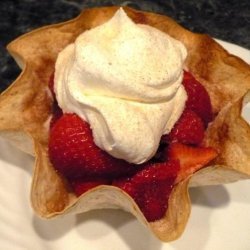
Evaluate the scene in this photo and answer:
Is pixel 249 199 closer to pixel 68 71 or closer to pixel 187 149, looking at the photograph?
pixel 187 149

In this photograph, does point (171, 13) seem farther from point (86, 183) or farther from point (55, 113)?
point (86, 183)

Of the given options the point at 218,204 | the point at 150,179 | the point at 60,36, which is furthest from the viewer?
the point at 60,36

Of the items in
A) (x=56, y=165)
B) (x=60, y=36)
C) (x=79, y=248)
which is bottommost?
(x=79, y=248)

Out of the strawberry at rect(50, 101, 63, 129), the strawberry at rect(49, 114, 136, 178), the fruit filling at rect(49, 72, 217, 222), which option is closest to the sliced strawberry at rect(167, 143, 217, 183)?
the fruit filling at rect(49, 72, 217, 222)

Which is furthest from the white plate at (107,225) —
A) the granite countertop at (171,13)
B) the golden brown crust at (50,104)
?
the granite countertop at (171,13)

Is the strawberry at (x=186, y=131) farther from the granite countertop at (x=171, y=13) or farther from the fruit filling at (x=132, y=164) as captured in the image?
the granite countertop at (x=171, y=13)

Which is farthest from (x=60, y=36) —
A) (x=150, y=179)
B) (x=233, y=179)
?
(x=233, y=179)
